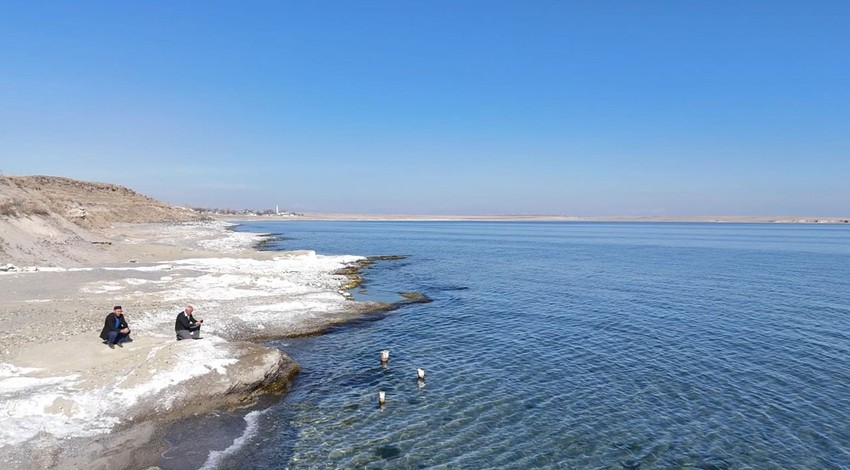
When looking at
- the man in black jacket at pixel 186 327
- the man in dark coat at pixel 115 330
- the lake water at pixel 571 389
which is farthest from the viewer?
the man in black jacket at pixel 186 327

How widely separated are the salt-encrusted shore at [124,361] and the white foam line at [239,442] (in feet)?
4.10

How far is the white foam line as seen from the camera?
1360 centimetres

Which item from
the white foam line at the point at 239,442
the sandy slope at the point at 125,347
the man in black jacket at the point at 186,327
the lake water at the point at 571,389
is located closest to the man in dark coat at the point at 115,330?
the sandy slope at the point at 125,347

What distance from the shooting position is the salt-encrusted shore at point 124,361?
546 inches

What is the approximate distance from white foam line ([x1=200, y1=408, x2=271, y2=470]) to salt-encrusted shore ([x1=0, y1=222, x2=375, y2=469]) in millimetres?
1249

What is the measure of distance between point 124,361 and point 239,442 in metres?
6.18

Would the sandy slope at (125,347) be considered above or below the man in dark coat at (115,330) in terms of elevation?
below

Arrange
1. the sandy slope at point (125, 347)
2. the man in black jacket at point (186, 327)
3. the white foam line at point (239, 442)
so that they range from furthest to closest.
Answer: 1. the man in black jacket at point (186, 327)
2. the sandy slope at point (125, 347)
3. the white foam line at point (239, 442)

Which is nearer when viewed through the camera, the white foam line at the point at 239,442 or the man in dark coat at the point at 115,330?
the white foam line at the point at 239,442

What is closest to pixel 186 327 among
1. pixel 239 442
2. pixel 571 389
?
pixel 239 442

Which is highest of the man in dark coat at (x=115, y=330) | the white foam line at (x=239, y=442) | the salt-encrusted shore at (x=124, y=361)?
the man in dark coat at (x=115, y=330)

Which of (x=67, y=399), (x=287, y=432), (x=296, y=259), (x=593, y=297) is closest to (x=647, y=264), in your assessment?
(x=593, y=297)

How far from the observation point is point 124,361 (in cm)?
1772

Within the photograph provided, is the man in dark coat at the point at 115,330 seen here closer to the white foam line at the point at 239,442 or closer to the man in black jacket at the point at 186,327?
the man in black jacket at the point at 186,327
